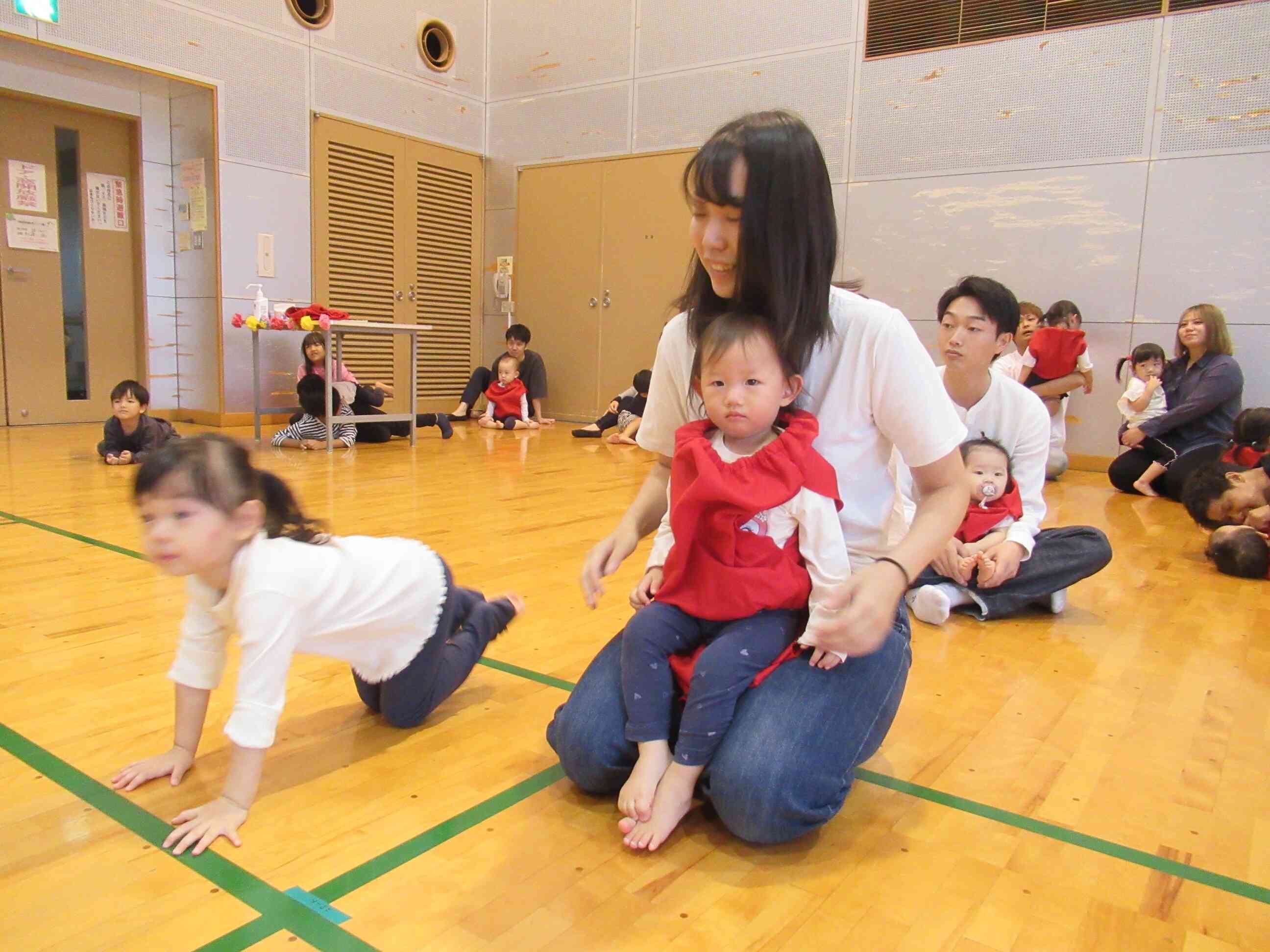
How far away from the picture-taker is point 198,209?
6125 mm

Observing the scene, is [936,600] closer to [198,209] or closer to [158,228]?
[198,209]

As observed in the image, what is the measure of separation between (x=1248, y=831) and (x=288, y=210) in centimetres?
638

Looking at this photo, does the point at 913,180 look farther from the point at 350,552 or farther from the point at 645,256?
the point at 350,552

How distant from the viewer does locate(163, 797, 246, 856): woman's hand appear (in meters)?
1.15

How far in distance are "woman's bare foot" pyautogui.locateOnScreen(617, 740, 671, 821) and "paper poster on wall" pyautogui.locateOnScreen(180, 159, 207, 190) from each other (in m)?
6.01

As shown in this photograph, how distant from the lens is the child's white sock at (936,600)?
229 centimetres

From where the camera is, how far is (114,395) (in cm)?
436

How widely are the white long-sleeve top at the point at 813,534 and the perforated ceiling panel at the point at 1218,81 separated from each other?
16.3 feet

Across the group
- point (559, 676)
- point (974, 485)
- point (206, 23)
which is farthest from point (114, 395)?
point (974, 485)

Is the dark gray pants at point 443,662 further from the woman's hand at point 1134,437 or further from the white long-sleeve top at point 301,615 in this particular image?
the woman's hand at point 1134,437

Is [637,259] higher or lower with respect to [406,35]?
lower

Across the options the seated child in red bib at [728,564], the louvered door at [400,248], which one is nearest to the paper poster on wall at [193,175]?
the louvered door at [400,248]

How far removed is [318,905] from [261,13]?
6386 mm

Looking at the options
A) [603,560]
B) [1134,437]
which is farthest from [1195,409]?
[603,560]
